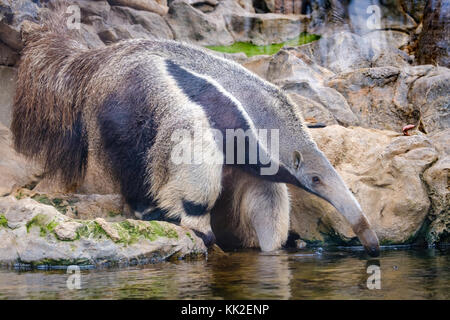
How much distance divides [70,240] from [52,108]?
8.48ft

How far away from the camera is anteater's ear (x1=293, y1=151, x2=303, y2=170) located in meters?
6.75

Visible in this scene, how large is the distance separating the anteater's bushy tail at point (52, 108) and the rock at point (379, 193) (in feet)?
9.44

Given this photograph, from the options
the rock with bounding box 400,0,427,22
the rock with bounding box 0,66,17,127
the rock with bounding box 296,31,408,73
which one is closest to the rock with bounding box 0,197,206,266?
the rock with bounding box 0,66,17,127

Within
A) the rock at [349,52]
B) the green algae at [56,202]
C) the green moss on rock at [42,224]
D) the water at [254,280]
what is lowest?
the water at [254,280]

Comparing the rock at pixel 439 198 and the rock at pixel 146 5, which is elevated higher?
the rock at pixel 146 5

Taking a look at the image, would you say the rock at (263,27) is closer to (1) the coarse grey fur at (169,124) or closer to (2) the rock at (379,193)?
(1) the coarse grey fur at (169,124)

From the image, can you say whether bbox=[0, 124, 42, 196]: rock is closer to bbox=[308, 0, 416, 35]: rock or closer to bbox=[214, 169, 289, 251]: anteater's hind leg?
bbox=[214, 169, 289, 251]: anteater's hind leg

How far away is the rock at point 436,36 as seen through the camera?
14.0m

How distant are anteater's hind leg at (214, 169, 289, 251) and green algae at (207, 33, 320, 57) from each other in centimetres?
820

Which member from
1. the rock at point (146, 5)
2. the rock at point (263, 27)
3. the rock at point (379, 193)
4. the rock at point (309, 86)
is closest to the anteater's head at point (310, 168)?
the rock at point (379, 193)

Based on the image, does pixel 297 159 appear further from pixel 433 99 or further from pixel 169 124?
pixel 433 99

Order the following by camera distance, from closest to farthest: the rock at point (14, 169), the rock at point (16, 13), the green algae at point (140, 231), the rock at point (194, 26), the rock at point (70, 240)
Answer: the rock at point (70, 240)
the green algae at point (140, 231)
the rock at point (14, 169)
the rock at point (16, 13)
the rock at point (194, 26)
